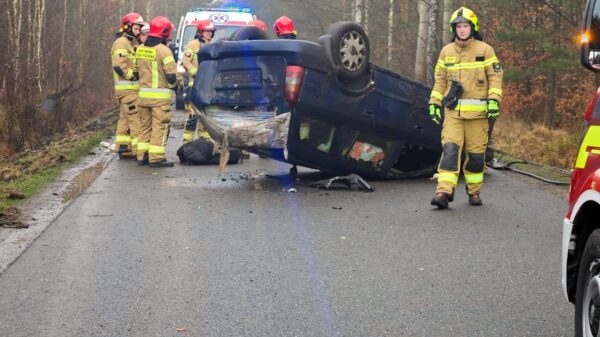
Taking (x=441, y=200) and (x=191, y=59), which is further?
(x=191, y=59)

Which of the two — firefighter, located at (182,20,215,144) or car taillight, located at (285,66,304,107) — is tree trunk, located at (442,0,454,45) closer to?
firefighter, located at (182,20,215,144)

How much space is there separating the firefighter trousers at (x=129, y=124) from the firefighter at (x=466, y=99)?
5.09 meters

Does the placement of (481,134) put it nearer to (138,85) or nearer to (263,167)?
(263,167)

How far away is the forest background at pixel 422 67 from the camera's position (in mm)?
14195

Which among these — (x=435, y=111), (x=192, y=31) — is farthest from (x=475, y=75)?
(x=192, y=31)

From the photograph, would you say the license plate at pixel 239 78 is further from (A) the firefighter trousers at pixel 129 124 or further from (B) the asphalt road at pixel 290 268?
(A) the firefighter trousers at pixel 129 124

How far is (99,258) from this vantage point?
19.9ft

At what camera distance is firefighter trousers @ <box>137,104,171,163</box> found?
11617 mm

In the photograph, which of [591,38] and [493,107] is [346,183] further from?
[591,38]

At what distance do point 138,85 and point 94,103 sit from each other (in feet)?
40.7

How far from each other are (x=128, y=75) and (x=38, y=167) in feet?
6.30

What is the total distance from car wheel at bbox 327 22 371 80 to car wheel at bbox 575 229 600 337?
5687 millimetres

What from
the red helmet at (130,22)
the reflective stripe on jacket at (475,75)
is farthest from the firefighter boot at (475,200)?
the red helmet at (130,22)

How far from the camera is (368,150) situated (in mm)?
9750
